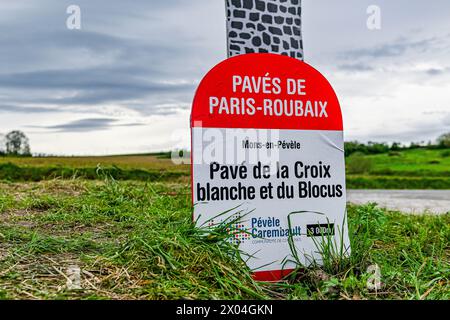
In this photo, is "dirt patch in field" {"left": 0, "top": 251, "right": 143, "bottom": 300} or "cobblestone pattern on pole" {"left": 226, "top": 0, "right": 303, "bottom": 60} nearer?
"dirt patch in field" {"left": 0, "top": 251, "right": 143, "bottom": 300}

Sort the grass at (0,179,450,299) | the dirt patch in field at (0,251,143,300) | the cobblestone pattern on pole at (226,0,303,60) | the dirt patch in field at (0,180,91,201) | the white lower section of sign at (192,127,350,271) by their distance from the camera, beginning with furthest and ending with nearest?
the dirt patch in field at (0,180,91,201)
the cobblestone pattern on pole at (226,0,303,60)
the white lower section of sign at (192,127,350,271)
the grass at (0,179,450,299)
the dirt patch in field at (0,251,143,300)

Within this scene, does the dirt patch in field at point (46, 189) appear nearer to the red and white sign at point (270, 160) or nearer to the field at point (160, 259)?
the field at point (160, 259)

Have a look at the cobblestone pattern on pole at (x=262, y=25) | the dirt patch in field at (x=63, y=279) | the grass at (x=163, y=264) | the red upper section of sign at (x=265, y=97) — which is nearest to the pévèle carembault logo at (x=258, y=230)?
the grass at (x=163, y=264)

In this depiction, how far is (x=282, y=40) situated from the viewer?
5.08 metres

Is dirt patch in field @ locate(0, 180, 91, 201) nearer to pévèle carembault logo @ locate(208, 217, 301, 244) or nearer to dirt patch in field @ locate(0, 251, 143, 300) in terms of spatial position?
dirt patch in field @ locate(0, 251, 143, 300)

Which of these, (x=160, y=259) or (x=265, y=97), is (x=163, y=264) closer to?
(x=160, y=259)

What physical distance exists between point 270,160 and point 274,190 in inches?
9.2

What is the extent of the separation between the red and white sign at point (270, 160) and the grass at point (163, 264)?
209 mm

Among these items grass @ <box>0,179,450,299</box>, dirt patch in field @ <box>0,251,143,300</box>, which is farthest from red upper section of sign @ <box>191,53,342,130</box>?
dirt patch in field @ <box>0,251,143,300</box>

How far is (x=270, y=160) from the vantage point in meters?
4.15

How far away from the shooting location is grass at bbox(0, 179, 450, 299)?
328 cm

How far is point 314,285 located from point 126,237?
61.0 inches
